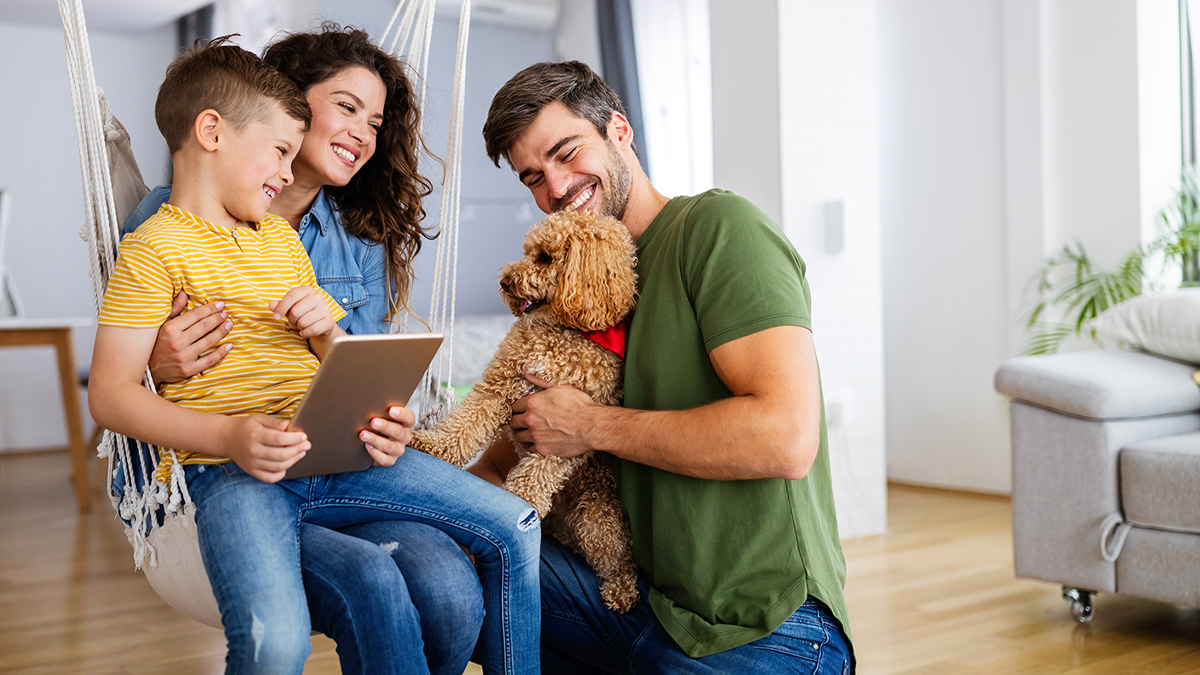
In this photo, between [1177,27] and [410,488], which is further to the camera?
[1177,27]

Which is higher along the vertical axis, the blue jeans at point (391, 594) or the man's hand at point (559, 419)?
the man's hand at point (559, 419)

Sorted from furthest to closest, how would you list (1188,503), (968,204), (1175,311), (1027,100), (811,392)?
(968,204) → (1027,100) → (1175,311) → (1188,503) → (811,392)

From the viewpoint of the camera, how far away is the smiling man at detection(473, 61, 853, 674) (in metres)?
1.20

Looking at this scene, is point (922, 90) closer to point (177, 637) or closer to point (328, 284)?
point (328, 284)

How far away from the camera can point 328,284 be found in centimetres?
165

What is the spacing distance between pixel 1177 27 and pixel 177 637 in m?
4.22

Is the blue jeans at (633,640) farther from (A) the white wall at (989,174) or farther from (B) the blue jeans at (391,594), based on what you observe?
(A) the white wall at (989,174)

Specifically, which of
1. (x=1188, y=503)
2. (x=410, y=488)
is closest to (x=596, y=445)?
(x=410, y=488)

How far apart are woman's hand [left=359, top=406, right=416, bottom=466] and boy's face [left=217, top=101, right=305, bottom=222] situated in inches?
15.5

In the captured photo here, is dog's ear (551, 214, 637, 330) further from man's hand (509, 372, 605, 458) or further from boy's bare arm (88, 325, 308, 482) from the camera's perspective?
boy's bare arm (88, 325, 308, 482)

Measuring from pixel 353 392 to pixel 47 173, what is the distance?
645cm

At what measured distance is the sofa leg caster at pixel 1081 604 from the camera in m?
2.41

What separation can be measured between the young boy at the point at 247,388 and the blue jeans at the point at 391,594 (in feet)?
0.09

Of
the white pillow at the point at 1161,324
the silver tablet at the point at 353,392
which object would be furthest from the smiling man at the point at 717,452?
the white pillow at the point at 1161,324
